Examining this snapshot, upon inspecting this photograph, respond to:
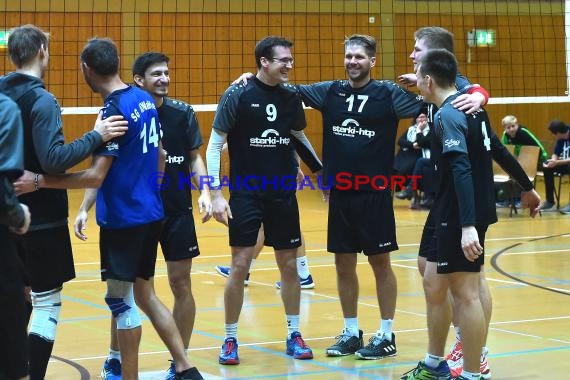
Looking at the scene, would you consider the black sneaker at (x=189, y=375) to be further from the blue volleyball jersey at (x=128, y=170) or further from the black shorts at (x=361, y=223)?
the black shorts at (x=361, y=223)

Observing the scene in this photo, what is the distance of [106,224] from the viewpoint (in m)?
5.18

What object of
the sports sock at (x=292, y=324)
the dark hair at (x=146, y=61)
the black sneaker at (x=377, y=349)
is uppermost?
the dark hair at (x=146, y=61)

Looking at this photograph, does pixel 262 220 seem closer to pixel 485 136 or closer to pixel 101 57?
pixel 485 136

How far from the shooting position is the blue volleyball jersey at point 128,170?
16.8ft

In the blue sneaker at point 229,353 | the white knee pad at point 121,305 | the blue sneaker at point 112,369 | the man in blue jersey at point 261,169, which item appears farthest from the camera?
the man in blue jersey at point 261,169

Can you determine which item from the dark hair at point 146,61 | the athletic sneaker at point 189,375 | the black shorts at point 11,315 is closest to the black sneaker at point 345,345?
the athletic sneaker at point 189,375

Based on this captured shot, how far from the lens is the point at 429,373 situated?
575 cm

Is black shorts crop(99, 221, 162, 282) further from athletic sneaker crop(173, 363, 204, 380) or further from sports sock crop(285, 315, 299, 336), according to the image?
sports sock crop(285, 315, 299, 336)

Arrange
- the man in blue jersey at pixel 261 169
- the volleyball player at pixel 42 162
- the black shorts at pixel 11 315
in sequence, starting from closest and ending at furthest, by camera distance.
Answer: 1. the black shorts at pixel 11 315
2. the volleyball player at pixel 42 162
3. the man in blue jersey at pixel 261 169

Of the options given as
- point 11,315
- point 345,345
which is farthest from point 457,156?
point 11,315

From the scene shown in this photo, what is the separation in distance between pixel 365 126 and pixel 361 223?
66 centimetres

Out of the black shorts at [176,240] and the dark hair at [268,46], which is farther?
the dark hair at [268,46]

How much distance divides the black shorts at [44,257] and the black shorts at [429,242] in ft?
6.71

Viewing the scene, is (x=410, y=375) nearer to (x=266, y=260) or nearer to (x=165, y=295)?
(x=165, y=295)
